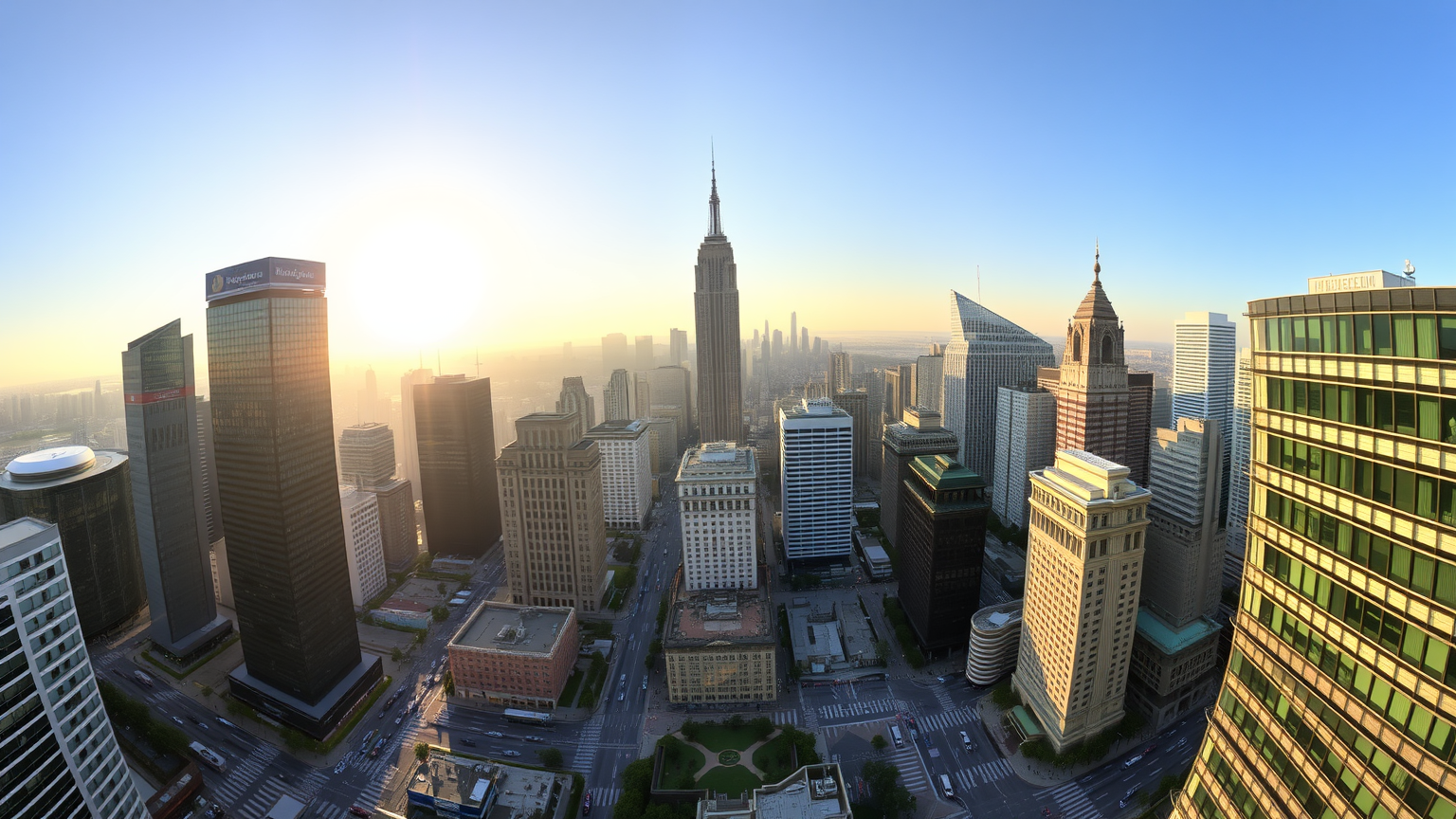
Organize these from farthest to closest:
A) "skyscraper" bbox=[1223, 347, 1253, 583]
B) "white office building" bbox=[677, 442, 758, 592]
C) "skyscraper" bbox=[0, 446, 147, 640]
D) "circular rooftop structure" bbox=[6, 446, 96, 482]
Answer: "skyscraper" bbox=[1223, 347, 1253, 583] < "white office building" bbox=[677, 442, 758, 592] < "skyscraper" bbox=[0, 446, 147, 640] < "circular rooftop structure" bbox=[6, 446, 96, 482]

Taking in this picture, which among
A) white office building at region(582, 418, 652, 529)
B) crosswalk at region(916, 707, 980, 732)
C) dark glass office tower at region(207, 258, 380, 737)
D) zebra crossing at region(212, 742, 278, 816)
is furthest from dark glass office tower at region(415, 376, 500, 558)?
crosswalk at region(916, 707, 980, 732)

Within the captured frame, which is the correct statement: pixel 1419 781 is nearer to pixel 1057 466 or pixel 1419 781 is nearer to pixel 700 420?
pixel 1057 466

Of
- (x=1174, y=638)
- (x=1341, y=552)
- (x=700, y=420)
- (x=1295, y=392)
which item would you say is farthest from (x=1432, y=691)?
(x=700, y=420)

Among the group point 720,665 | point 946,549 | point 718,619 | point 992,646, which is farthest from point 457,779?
point 992,646

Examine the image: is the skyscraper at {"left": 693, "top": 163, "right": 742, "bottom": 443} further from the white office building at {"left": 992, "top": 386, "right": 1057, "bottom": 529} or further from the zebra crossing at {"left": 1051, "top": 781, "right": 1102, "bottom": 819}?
the zebra crossing at {"left": 1051, "top": 781, "right": 1102, "bottom": 819}

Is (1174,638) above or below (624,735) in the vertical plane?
above

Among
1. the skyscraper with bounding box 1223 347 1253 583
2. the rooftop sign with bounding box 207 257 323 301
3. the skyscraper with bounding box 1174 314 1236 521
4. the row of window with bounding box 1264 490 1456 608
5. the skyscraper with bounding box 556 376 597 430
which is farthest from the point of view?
the skyscraper with bounding box 556 376 597 430
